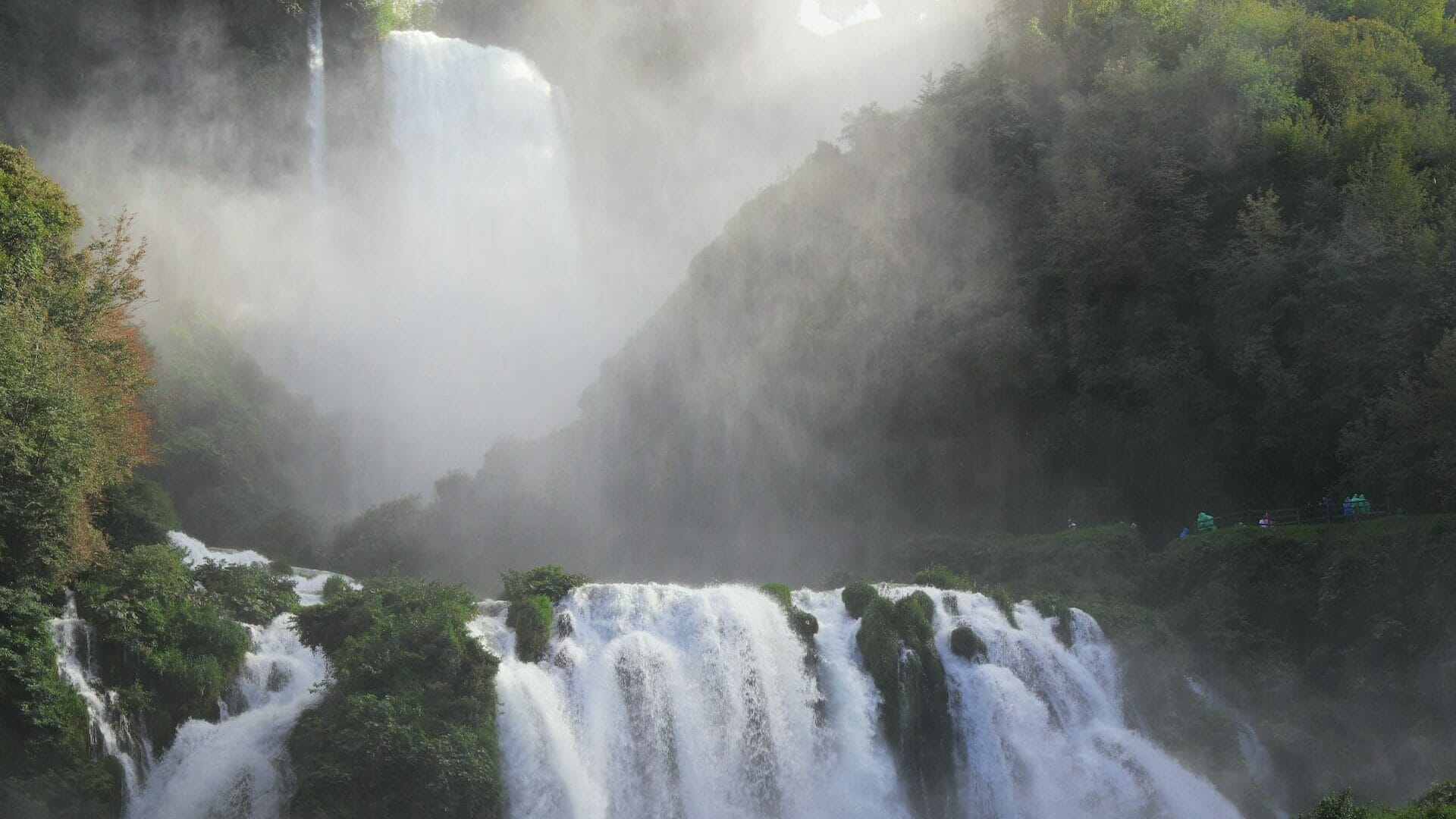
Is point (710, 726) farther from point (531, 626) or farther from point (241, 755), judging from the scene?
point (241, 755)

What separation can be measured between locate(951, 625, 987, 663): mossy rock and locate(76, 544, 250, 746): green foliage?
52.5 feet

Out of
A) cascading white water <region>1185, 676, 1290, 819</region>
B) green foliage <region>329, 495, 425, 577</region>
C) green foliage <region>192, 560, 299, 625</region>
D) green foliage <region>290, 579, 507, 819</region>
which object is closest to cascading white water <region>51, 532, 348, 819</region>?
green foliage <region>290, 579, 507, 819</region>

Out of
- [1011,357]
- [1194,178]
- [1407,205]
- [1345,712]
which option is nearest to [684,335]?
[1011,357]

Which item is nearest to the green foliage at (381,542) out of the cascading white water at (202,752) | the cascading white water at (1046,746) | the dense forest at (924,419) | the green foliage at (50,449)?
the dense forest at (924,419)

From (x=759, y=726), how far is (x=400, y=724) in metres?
7.85

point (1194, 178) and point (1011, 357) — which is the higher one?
point (1194, 178)

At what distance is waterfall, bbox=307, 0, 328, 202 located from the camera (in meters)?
66.1

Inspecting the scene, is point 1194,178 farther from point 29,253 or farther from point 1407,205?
point 29,253

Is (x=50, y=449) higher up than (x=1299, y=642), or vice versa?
(x=50, y=449)

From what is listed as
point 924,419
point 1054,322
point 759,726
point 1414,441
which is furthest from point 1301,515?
point 759,726

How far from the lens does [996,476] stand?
42594 millimetres

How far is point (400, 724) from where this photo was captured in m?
21.3

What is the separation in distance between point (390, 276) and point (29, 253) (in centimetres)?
4427

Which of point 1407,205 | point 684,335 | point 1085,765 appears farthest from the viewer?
point 684,335
